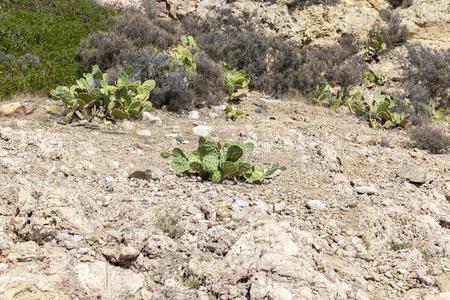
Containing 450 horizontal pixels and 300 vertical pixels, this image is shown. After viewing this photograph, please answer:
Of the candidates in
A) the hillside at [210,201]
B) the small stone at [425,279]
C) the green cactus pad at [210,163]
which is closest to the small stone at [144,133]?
the hillside at [210,201]

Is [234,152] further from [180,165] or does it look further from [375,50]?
[375,50]

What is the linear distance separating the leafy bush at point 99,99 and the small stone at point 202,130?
3.01 feet

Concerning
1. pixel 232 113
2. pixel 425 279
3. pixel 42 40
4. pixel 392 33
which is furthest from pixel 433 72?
pixel 42 40

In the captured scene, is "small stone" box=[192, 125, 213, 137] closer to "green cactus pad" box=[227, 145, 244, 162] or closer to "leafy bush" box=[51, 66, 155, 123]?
"leafy bush" box=[51, 66, 155, 123]

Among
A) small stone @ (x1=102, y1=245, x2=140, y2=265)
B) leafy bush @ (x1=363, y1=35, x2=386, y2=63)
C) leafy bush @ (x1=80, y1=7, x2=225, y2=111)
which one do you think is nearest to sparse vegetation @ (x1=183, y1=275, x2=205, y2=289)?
small stone @ (x1=102, y1=245, x2=140, y2=265)

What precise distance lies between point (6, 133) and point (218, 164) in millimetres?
2504

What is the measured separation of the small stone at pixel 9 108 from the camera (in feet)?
21.2

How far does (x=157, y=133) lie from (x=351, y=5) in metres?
8.79

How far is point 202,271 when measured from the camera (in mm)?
3576

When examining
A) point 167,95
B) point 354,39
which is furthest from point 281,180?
point 354,39

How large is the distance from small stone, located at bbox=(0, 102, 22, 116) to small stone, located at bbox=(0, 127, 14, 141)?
2.91 feet

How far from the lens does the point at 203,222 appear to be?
13.5 ft

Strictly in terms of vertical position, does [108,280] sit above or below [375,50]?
above

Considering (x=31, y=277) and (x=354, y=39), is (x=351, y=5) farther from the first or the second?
(x=31, y=277)
